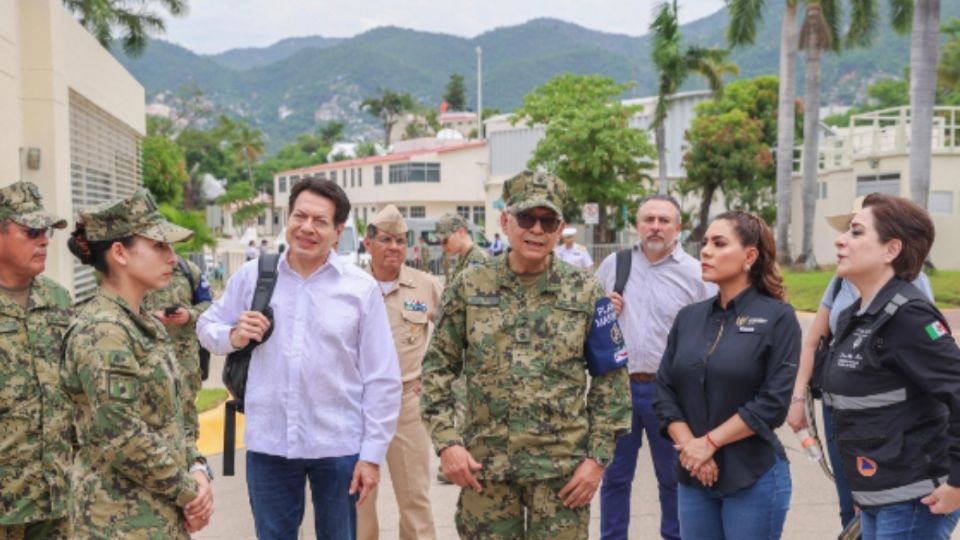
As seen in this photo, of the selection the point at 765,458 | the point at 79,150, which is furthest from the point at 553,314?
the point at 79,150

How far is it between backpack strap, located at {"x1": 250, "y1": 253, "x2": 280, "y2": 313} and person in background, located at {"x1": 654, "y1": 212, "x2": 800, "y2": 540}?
1672mm

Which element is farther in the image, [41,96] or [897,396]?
[41,96]

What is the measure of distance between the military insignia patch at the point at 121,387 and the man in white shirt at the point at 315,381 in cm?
91

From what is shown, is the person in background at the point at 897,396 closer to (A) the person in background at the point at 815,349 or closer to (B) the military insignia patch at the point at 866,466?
(B) the military insignia patch at the point at 866,466

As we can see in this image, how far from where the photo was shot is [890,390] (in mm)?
3498

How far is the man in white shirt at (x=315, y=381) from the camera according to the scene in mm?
4027

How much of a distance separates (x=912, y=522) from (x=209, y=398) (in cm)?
881

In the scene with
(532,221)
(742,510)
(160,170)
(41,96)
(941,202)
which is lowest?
(742,510)

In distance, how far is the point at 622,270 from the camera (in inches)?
223

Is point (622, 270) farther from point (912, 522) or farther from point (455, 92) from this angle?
point (455, 92)

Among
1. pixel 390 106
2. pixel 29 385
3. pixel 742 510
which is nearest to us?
pixel 742 510

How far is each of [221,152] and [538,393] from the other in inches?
4247

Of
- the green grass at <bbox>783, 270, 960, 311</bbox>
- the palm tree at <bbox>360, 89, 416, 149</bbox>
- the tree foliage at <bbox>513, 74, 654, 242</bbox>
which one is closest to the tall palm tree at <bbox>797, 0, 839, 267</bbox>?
the green grass at <bbox>783, 270, 960, 311</bbox>

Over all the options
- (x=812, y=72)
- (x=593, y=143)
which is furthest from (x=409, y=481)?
(x=593, y=143)
